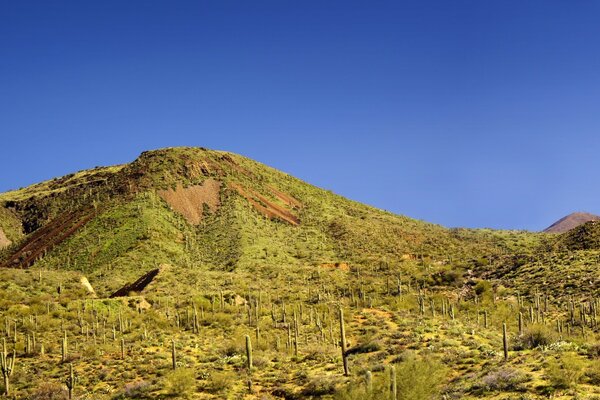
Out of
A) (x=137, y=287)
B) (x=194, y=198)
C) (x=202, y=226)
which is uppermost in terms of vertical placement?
(x=194, y=198)

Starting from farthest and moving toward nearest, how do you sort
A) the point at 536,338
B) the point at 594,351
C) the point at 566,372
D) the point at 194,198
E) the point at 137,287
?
the point at 194,198 → the point at 137,287 → the point at 536,338 → the point at 594,351 → the point at 566,372

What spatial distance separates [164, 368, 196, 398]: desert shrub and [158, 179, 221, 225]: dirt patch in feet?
218

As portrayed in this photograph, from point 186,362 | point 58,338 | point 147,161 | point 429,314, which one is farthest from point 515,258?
point 147,161

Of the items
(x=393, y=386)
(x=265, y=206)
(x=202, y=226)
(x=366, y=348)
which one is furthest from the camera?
(x=265, y=206)

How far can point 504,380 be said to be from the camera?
885 inches

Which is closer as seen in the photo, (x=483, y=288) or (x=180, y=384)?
(x=180, y=384)

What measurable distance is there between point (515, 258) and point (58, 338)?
51.2 metres

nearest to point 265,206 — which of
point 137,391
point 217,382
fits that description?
point 217,382

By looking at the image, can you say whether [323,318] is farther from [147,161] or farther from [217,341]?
[147,161]

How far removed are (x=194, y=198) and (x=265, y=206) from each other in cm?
1337

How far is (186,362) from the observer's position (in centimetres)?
3173

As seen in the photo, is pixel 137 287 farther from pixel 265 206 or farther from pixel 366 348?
pixel 265 206

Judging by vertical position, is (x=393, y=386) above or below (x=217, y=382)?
above

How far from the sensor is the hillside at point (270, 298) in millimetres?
26375
